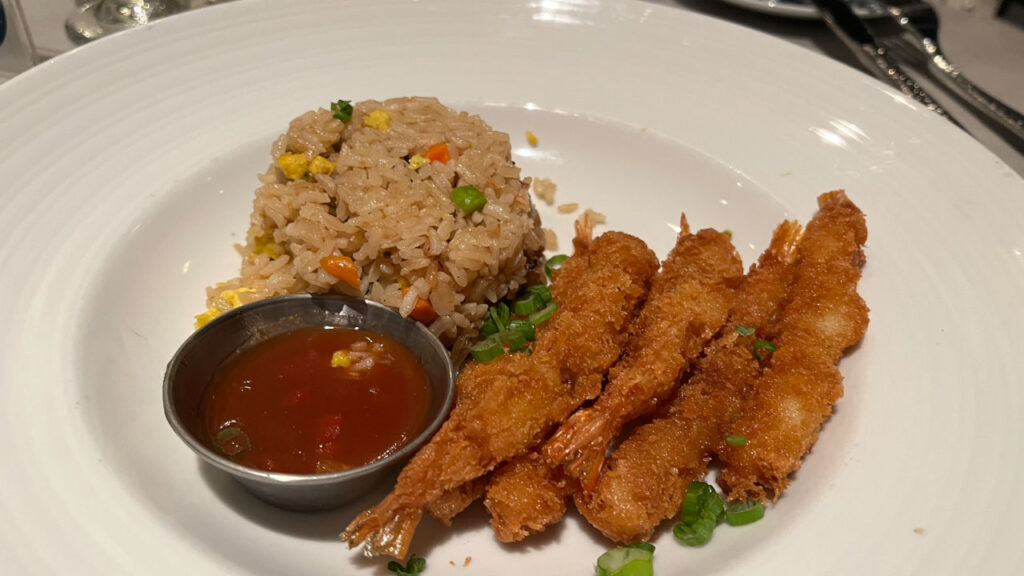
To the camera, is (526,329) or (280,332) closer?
(280,332)

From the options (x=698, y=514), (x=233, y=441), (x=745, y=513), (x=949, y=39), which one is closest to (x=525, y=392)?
(x=698, y=514)

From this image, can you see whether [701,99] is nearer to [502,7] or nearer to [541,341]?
[502,7]

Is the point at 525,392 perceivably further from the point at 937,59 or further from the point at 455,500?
the point at 937,59

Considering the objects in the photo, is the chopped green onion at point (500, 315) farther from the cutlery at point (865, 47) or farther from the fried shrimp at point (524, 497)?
the cutlery at point (865, 47)

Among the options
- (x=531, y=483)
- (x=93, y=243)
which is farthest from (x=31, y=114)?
(x=531, y=483)

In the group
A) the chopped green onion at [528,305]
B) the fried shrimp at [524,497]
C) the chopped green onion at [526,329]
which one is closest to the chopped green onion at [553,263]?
the chopped green onion at [528,305]

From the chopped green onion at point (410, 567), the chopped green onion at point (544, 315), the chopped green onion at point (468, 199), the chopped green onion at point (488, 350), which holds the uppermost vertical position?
the chopped green onion at point (468, 199)
